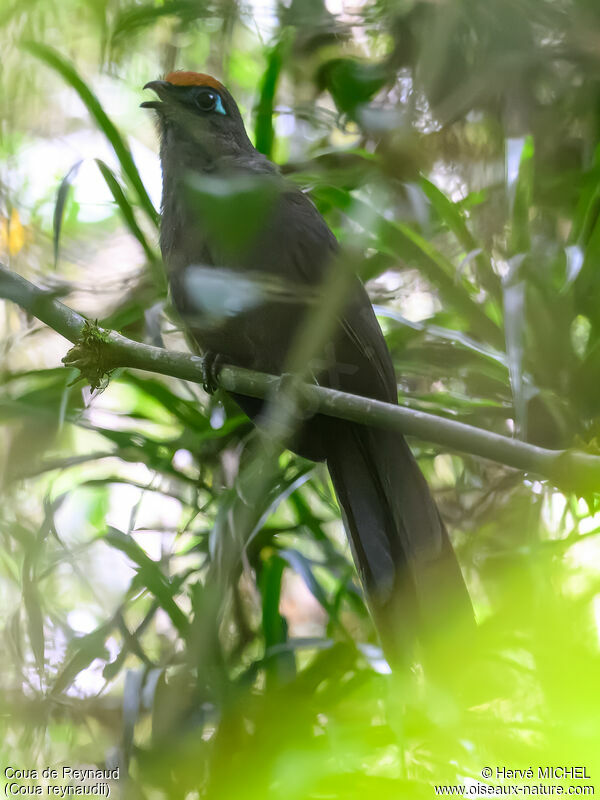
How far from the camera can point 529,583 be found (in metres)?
2.17

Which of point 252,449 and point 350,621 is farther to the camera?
point 350,621

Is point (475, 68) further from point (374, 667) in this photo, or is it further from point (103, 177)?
point (374, 667)

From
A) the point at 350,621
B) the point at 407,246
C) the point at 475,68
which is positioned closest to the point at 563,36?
the point at 475,68

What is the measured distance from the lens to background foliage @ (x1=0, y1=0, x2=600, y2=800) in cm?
192

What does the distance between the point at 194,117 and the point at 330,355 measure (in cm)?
95

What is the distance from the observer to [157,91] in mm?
2531

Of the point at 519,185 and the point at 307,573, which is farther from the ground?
the point at 519,185

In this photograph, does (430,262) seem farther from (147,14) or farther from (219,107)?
(147,14)

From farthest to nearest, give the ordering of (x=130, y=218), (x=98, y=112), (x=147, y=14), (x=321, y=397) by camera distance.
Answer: (x=130, y=218)
(x=98, y=112)
(x=147, y=14)
(x=321, y=397)

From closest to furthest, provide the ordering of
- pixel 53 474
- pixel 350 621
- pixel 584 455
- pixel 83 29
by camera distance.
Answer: pixel 584 455, pixel 83 29, pixel 53 474, pixel 350 621

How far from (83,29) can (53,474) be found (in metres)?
1.44

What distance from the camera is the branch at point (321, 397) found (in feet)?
4.49

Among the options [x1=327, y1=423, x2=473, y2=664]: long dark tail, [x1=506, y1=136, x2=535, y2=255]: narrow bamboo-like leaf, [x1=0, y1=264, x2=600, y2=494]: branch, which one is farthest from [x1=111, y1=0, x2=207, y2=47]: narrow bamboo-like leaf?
[x1=327, y1=423, x2=473, y2=664]: long dark tail

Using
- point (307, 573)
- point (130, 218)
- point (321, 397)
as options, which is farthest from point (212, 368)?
point (321, 397)
